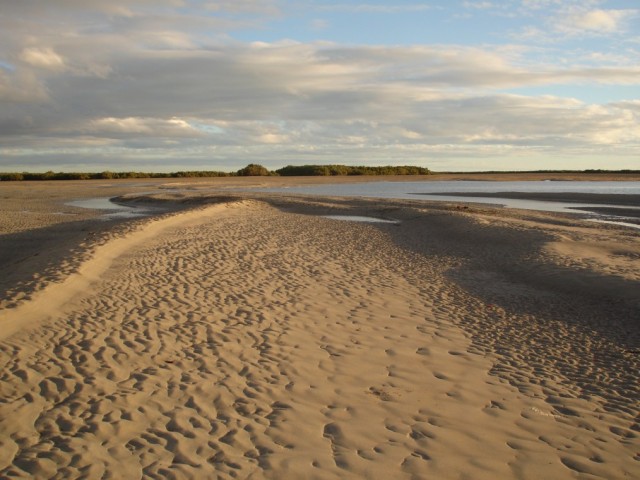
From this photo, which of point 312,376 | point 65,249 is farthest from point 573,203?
point 312,376

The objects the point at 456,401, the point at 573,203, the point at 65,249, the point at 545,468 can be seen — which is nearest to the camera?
the point at 545,468

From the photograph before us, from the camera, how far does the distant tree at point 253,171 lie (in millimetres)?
104000

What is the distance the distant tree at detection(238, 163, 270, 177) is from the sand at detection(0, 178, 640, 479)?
89602 millimetres

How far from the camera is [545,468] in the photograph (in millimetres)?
4961

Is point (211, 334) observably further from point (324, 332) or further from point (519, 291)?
point (519, 291)

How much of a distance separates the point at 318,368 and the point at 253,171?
99.0 meters

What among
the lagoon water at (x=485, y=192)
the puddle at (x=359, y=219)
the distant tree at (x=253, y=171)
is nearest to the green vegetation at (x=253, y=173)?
the distant tree at (x=253, y=171)

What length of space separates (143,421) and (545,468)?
3857 millimetres

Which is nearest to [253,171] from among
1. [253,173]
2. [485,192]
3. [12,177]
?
[253,173]

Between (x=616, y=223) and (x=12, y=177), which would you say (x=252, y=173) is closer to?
(x=12, y=177)

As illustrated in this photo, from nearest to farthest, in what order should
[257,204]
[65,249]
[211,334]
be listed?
[211,334], [65,249], [257,204]

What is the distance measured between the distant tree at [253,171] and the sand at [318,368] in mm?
89602

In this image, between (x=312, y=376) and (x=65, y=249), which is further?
(x=65, y=249)

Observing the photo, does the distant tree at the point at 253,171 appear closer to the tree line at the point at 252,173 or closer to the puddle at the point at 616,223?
the tree line at the point at 252,173
